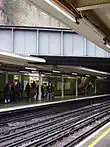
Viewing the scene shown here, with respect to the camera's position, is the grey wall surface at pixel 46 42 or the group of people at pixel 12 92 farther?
the group of people at pixel 12 92

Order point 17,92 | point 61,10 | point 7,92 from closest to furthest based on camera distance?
point 61,10 → point 7,92 → point 17,92

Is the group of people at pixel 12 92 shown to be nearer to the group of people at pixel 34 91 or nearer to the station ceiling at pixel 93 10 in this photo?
the group of people at pixel 34 91

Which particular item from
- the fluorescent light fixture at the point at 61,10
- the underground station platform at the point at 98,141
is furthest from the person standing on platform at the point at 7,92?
the fluorescent light fixture at the point at 61,10

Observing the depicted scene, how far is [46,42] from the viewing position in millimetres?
22656

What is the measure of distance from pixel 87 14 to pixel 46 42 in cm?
1673

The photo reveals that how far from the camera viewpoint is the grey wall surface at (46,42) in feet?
73.7

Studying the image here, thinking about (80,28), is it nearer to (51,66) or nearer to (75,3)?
(75,3)

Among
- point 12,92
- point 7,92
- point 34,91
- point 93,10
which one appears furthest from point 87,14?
point 34,91

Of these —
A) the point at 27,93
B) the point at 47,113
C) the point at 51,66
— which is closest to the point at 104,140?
the point at 47,113

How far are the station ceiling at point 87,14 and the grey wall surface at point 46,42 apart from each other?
47.4 feet

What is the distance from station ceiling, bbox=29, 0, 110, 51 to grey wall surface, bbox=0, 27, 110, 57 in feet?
47.4

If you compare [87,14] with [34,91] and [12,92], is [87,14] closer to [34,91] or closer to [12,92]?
[12,92]

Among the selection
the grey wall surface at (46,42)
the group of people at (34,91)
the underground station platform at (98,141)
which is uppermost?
the grey wall surface at (46,42)

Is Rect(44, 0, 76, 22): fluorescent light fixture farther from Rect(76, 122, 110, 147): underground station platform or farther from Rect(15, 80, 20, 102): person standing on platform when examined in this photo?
Rect(15, 80, 20, 102): person standing on platform
